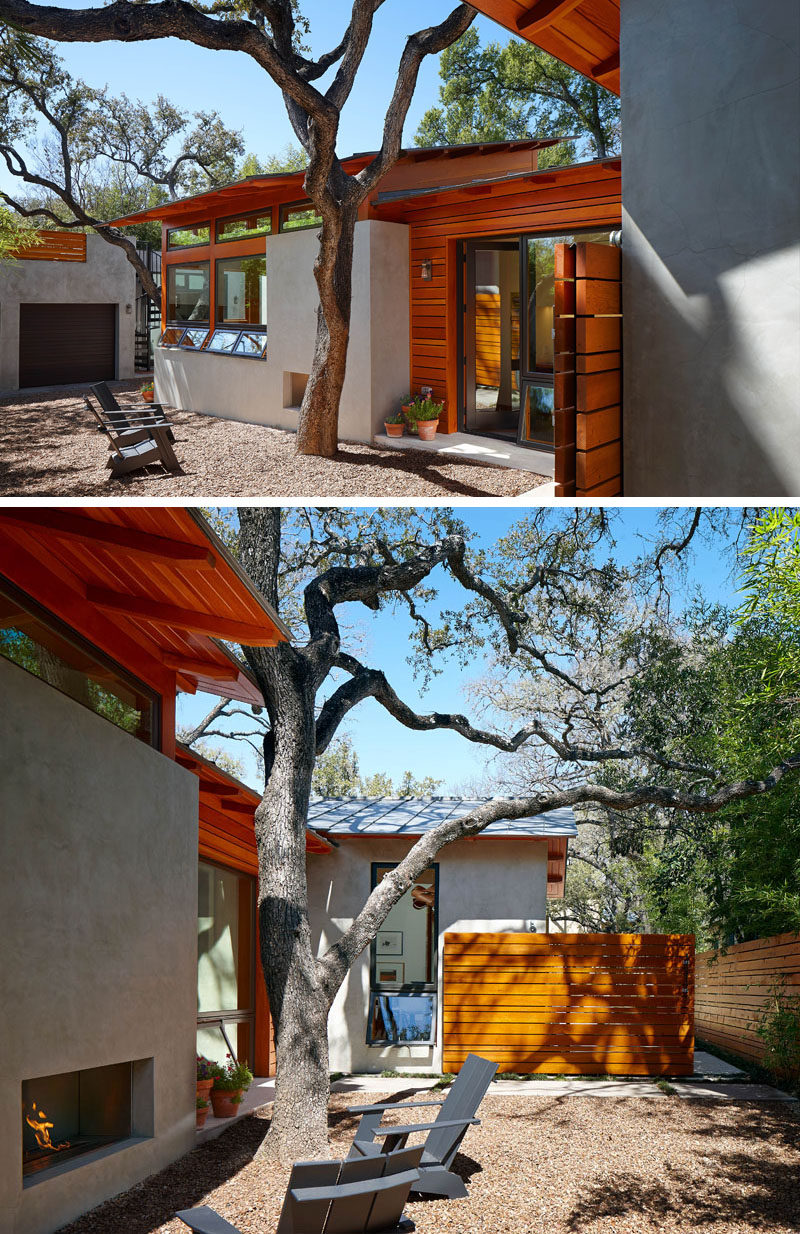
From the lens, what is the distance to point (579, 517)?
519 inches

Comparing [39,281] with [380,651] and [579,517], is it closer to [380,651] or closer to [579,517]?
[380,651]

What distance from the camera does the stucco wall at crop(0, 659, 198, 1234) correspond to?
4484 mm

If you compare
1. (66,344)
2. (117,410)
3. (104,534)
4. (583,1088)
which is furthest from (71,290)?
(104,534)

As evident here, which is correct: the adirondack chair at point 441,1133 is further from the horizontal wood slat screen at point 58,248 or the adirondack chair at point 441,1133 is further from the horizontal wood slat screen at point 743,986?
the horizontal wood slat screen at point 58,248

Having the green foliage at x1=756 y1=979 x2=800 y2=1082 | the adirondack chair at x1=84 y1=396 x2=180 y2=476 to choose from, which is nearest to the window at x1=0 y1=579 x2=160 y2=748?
the adirondack chair at x1=84 y1=396 x2=180 y2=476

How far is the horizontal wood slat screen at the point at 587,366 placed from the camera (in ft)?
11.1

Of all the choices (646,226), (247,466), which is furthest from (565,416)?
(247,466)

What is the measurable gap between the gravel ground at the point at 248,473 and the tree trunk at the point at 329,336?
0.32 m

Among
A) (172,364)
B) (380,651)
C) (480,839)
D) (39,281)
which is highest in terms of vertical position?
(39,281)

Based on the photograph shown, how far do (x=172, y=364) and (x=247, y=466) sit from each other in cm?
724

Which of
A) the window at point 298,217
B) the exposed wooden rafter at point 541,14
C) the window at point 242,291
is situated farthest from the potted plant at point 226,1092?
the window at point 242,291

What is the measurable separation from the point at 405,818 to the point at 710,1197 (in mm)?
7098

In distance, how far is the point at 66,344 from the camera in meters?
23.9

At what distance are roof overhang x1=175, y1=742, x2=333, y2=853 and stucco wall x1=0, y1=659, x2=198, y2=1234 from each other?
488mm
